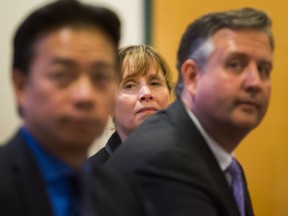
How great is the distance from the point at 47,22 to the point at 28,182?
308 mm

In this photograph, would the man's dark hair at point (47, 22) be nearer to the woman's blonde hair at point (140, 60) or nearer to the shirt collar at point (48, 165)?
the shirt collar at point (48, 165)

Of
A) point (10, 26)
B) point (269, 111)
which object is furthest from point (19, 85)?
point (269, 111)

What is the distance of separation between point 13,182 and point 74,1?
14.8 inches

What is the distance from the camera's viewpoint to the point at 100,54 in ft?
3.13

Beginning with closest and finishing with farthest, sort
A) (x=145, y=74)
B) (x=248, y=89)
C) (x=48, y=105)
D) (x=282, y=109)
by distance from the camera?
(x=48, y=105), (x=248, y=89), (x=145, y=74), (x=282, y=109)

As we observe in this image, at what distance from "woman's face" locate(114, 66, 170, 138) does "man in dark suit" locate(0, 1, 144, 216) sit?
80 centimetres

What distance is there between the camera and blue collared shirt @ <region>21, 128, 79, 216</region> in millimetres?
935

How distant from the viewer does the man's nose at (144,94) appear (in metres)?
1.79

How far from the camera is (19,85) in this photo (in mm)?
958

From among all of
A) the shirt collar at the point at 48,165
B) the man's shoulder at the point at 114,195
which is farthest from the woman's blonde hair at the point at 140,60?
the shirt collar at the point at 48,165

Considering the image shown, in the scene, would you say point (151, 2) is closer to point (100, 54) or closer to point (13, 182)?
point (100, 54)

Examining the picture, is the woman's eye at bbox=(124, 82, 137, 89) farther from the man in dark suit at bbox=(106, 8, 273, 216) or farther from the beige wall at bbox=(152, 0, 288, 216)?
the man in dark suit at bbox=(106, 8, 273, 216)

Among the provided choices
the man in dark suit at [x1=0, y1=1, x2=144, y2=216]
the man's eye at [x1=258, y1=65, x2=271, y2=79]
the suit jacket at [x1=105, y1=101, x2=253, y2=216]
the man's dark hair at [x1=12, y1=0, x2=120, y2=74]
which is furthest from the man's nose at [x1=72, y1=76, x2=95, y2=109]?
the man's eye at [x1=258, y1=65, x2=271, y2=79]

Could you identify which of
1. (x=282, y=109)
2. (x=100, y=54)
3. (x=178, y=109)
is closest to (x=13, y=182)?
(x=100, y=54)
